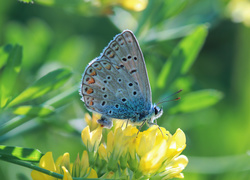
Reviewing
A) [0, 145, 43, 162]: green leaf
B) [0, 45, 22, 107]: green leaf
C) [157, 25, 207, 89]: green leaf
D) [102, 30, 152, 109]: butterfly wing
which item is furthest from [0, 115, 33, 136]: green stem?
[157, 25, 207, 89]: green leaf

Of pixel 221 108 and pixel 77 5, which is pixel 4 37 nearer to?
pixel 77 5

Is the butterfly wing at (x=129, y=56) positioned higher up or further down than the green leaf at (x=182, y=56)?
further down

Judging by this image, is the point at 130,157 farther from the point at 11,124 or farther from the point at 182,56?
the point at 182,56

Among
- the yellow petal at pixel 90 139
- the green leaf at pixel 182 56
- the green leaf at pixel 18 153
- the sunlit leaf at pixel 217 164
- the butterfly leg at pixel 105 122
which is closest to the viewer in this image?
the green leaf at pixel 18 153

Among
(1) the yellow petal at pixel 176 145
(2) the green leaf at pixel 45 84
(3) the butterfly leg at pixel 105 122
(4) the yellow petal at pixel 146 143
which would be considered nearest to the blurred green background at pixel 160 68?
(2) the green leaf at pixel 45 84

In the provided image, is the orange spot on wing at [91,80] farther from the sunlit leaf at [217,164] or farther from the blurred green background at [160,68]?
the sunlit leaf at [217,164]
